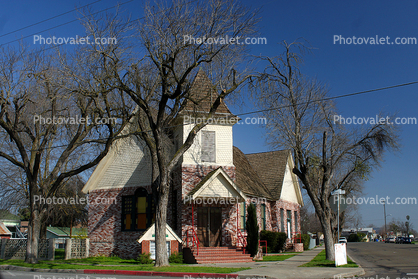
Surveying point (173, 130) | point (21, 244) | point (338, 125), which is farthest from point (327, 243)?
point (21, 244)

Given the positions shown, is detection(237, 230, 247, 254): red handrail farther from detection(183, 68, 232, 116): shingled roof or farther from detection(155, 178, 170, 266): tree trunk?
detection(183, 68, 232, 116): shingled roof

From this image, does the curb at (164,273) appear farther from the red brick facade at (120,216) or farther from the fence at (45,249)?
the fence at (45,249)

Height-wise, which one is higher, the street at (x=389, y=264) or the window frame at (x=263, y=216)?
the window frame at (x=263, y=216)

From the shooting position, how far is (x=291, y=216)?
30.4 meters

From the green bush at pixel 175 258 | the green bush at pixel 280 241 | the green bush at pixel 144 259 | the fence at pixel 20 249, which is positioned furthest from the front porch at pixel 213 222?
the fence at pixel 20 249

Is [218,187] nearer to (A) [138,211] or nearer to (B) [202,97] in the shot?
(B) [202,97]

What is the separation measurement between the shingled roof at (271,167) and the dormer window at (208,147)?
809 centimetres

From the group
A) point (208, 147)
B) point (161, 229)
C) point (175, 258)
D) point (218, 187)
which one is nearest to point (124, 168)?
point (208, 147)

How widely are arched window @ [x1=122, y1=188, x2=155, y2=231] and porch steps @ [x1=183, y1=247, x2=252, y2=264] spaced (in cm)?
408

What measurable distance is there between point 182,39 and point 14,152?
20326 mm

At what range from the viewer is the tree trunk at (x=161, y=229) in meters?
15.3

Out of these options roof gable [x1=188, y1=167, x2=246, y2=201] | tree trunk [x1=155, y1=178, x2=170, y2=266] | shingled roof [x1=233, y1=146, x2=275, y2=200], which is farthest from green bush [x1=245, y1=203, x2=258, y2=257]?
tree trunk [x1=155, y1=178, x2=170, y2=266]

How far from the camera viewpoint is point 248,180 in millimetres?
25453

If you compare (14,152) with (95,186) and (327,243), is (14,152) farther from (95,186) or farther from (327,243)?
(327,243)
